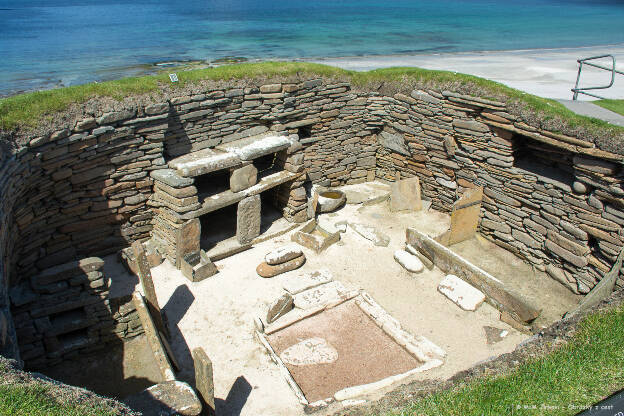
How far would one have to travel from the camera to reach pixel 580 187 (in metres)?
7.98

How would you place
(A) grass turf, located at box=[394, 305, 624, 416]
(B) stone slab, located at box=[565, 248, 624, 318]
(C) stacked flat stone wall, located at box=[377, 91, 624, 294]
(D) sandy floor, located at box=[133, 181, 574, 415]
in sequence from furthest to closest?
(C) stacked flat stone wall, located at box=[377, 91, 624, 294] → (B) stone slab, located at box=[565, 248, 624, 318] → (D) sandy floor, located at box=[133, 181, 574, 415] → (A) grass turf, located at box=[394, 305, 624, 416]

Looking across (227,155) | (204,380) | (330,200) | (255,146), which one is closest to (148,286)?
(204,380)

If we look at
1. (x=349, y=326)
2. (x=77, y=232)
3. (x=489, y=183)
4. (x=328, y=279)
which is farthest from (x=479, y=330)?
(x=77, y=232)

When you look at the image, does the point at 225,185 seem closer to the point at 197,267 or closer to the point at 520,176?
the point at 197,267

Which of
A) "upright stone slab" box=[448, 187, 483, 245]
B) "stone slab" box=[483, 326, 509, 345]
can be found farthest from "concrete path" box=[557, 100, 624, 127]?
"stone slab" box=[483, 326, 509, 345]

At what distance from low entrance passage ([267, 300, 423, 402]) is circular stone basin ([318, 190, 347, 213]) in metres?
3.46

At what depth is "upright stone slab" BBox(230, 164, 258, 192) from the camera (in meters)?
8.80

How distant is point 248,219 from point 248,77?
3085 mm

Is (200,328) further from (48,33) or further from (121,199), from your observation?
(48,33)

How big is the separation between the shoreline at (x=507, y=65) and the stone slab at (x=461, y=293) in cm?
788

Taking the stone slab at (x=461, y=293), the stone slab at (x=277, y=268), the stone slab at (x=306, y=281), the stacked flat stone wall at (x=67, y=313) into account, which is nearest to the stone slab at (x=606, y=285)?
the stone slab at (x=461, y=293)

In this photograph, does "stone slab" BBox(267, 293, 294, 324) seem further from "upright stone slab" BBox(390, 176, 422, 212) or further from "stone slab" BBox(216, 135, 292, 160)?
"upright stone slab" BBox(390, 176, 422, 212)

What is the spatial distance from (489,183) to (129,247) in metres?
7.55

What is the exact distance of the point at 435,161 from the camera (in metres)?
10.6
